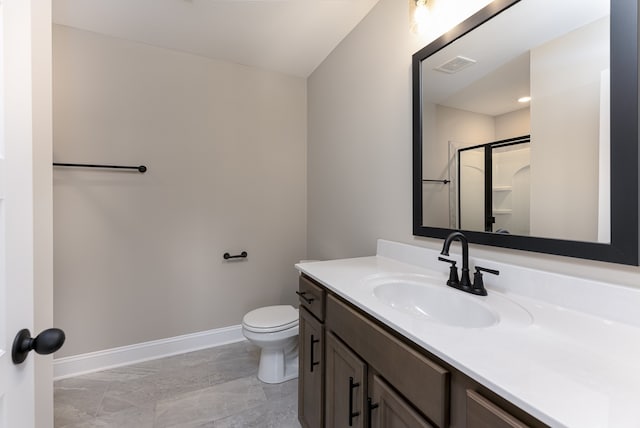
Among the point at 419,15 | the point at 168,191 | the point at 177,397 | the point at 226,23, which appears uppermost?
the point at 226,23

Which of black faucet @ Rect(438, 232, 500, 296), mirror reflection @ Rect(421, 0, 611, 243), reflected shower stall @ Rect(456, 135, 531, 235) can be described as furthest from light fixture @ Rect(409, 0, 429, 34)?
black faucet @ Rect(438, 232, 500, 296)

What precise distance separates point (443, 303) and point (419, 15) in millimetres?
1328

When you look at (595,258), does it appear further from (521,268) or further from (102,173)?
(102,173)

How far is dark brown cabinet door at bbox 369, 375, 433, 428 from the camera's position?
0.72 meters

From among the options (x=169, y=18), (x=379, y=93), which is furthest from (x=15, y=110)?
(x=169, y=18)

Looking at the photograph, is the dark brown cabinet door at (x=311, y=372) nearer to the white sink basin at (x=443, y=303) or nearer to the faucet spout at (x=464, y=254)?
the white sink basin at (x=443, y=303)

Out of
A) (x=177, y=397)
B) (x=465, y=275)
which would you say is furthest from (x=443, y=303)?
(x=177, y=397)

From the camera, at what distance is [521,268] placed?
0.96m

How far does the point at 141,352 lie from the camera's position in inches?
83.3

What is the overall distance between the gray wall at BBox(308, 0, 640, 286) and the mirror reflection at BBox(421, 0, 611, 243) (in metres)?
0.13

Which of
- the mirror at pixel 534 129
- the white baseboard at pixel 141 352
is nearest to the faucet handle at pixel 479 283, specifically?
the mirror at pixel 534 129

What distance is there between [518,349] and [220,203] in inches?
86.0

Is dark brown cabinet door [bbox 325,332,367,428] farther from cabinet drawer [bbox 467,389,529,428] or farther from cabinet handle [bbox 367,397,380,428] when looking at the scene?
cabinet drawer [bbox 467,389,529,428]

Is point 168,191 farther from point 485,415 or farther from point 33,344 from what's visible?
point 485,415
